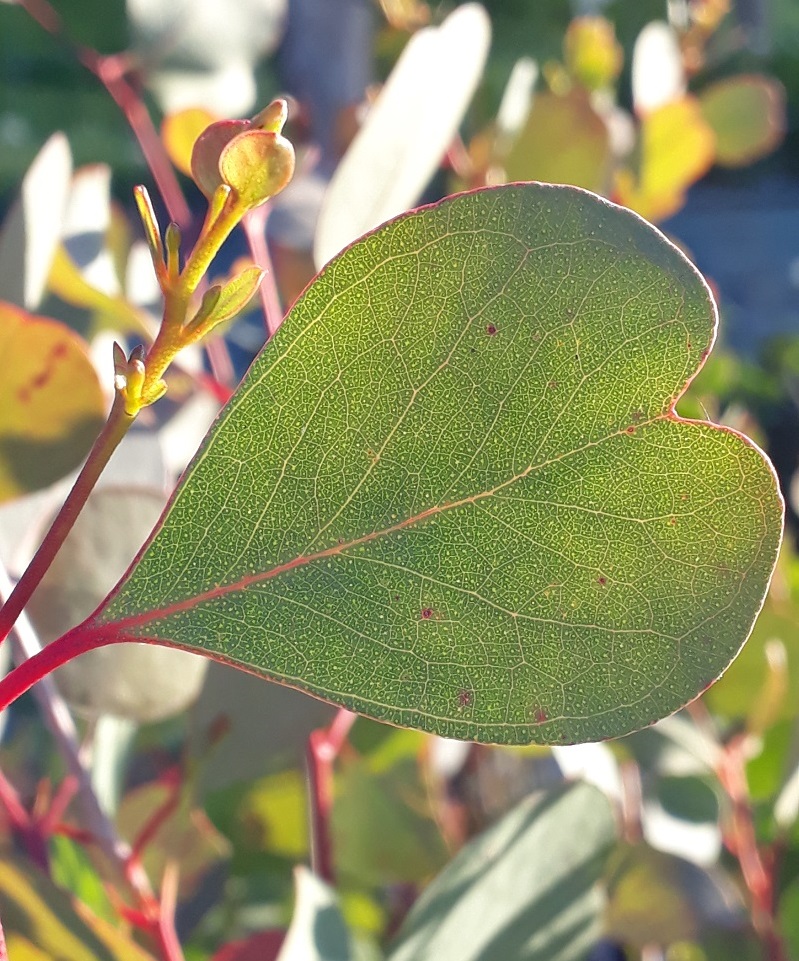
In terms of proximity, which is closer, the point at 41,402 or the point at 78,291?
the point at 41,402

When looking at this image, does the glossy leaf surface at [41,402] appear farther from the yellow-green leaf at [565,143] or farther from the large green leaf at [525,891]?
the yellow-green leaf at [565,143]

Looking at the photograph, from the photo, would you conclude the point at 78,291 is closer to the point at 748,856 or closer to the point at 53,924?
the point at 53,924

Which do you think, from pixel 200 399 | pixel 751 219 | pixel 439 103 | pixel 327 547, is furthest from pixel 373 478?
pixel 751 219

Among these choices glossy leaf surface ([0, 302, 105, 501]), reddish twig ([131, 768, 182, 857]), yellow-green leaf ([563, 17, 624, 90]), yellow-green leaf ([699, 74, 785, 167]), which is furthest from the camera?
yellow-green leaf ([563, 17, 624, 90])

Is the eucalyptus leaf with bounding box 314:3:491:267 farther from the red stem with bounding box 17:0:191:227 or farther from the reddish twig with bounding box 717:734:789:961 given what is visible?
the reddish twig with bounding box 717:734:789:961

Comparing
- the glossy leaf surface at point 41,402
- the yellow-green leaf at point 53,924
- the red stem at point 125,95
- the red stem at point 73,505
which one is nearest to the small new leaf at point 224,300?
the red stem at point 73,505

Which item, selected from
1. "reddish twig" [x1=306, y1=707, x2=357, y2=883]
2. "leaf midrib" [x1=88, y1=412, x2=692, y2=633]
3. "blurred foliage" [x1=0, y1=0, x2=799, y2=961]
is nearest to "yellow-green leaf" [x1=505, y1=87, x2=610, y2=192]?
"blurred foliage" [x1=0, y1=0, x2=799, y2=961]

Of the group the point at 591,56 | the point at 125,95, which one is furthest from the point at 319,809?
the point at 591,56
